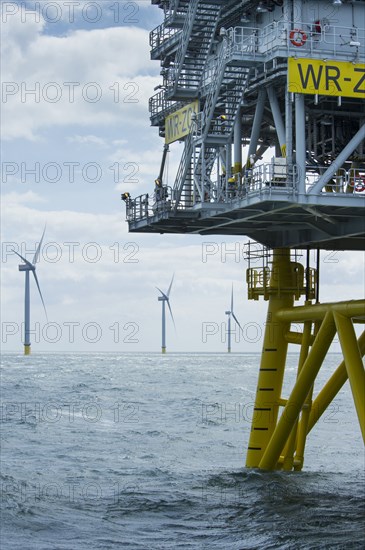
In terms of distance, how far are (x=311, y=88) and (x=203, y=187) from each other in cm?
389

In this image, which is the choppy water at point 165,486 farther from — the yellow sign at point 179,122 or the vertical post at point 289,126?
the yellow sign at point 179,122

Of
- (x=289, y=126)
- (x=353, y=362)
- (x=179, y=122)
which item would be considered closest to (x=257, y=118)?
(x=289, y=126)

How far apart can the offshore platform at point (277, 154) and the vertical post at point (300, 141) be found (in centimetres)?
3

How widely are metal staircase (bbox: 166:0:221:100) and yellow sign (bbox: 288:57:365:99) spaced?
407cm

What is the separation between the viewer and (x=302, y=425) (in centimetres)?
2866

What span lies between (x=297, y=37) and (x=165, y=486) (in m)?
14.2

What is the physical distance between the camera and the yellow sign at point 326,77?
23.7 meters

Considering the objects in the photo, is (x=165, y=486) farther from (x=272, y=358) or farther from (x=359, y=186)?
(x=359, y=186)

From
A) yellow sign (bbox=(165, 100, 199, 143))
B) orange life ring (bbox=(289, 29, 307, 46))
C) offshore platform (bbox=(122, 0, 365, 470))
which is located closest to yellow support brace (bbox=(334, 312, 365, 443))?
offshore platform (bbox=(122, 0, 365, 470))

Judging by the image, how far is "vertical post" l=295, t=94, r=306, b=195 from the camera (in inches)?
917

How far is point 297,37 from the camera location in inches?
955

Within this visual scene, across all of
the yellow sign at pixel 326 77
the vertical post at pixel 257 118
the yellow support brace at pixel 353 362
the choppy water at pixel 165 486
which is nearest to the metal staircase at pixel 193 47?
the vertical post at pixel 257 118

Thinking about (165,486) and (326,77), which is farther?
(165,486)

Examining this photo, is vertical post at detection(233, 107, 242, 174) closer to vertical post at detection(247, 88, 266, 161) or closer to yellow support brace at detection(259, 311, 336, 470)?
vertical post at detection(247, 88, 266, 161)
